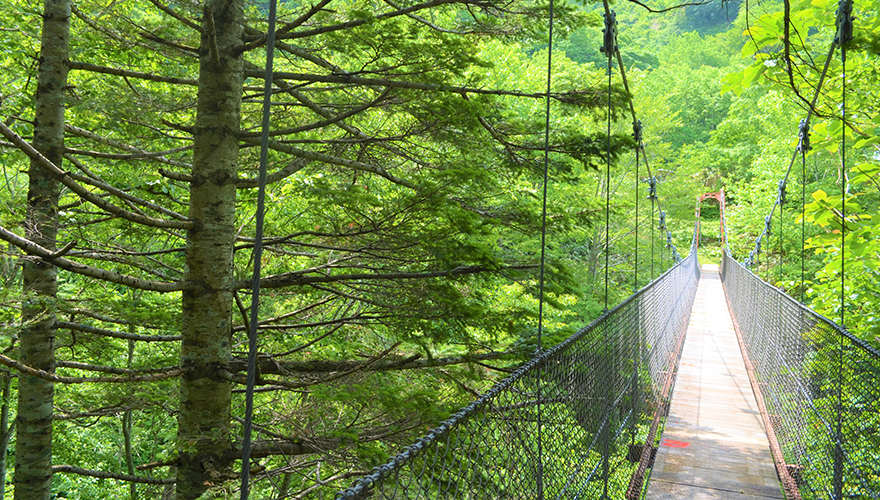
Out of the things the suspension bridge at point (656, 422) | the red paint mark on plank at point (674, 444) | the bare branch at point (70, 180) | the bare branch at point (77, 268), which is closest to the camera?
the suspension bridge at point (656, 422)

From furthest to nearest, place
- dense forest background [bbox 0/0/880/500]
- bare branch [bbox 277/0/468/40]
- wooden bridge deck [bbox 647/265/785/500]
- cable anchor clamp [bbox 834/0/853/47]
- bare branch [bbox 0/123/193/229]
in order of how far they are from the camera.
Answer: wooden bridge deck [bbox 647/265/785/500] < cable anchor clamp [bbox 834/0/853/47] < dense forest background [bbox 0/0/880/500] < bare branch [bbox 277/0/468/40] < bare branch [bbox 0/123/193/229]

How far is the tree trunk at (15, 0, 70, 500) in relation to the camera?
339cm

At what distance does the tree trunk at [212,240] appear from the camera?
3324mm

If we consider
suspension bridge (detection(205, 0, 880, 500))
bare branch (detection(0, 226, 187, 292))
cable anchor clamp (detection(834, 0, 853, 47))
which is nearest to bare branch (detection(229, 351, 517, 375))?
suspension bridge (detection(205, 0, 880, 500))

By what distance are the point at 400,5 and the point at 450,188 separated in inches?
48.4

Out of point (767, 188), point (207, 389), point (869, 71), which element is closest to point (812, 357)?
point (869, 71)

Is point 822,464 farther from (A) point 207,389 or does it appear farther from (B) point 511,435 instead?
(A) point 207,389

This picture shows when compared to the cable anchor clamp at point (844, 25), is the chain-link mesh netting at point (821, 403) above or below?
below

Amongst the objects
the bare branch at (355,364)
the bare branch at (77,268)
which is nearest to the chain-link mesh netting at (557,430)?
the bare branch at (355,364)

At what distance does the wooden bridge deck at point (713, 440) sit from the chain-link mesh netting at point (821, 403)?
0.57 feet

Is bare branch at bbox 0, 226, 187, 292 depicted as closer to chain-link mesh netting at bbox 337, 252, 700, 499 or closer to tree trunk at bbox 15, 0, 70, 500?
tree trunk at bbox 15, 0, 70, 500

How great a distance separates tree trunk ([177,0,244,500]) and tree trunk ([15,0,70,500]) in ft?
2.33

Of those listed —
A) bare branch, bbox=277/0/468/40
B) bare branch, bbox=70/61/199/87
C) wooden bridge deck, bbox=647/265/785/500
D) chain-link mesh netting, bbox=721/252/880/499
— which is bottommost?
wooden bridge deck, bbox=647/265/785/500

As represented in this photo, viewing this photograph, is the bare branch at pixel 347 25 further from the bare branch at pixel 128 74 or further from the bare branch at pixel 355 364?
the bare branch at pixel 355 364
